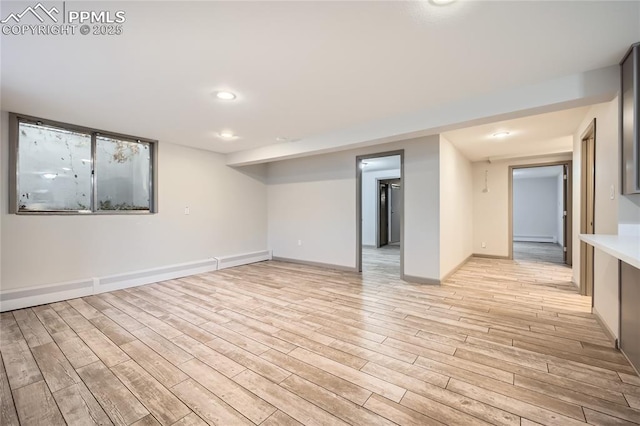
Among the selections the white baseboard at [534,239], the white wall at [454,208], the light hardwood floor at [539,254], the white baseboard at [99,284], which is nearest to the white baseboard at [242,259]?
the white baseboard at [99,284]

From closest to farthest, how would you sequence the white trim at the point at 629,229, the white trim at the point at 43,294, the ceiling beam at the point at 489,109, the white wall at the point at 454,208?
the white trim at the point at 629,229 < the ceiling beam at the point at 489,109 < the white trim at the point at 43,294 < the white wall at the point at 454,208

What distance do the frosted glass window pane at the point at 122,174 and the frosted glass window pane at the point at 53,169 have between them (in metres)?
0.15

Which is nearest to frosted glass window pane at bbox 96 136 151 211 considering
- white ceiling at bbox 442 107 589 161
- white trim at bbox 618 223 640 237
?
white ceiling at bbox 442 107 589 161

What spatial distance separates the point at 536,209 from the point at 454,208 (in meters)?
7.13

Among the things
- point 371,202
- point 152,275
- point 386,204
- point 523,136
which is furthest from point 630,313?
point 386,204

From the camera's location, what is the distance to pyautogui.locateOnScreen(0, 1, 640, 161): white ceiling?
159 cm

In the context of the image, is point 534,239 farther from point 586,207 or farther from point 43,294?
point 43,294

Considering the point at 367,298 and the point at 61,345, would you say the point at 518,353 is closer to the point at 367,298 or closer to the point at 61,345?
the point at 367,298

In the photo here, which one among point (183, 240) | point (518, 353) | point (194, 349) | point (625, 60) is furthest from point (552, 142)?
point (183, 240)

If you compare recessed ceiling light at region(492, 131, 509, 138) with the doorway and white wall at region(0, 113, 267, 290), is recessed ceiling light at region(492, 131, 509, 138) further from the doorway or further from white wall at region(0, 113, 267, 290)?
white wall at region(0, 113, 267, 290)

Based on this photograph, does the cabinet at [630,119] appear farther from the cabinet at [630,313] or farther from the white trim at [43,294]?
the white trim at [43,294]

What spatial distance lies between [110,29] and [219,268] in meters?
4.25

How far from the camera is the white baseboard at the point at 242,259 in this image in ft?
17.6

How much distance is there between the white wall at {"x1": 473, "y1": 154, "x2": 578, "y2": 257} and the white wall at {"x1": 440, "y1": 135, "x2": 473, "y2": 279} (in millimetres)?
226
